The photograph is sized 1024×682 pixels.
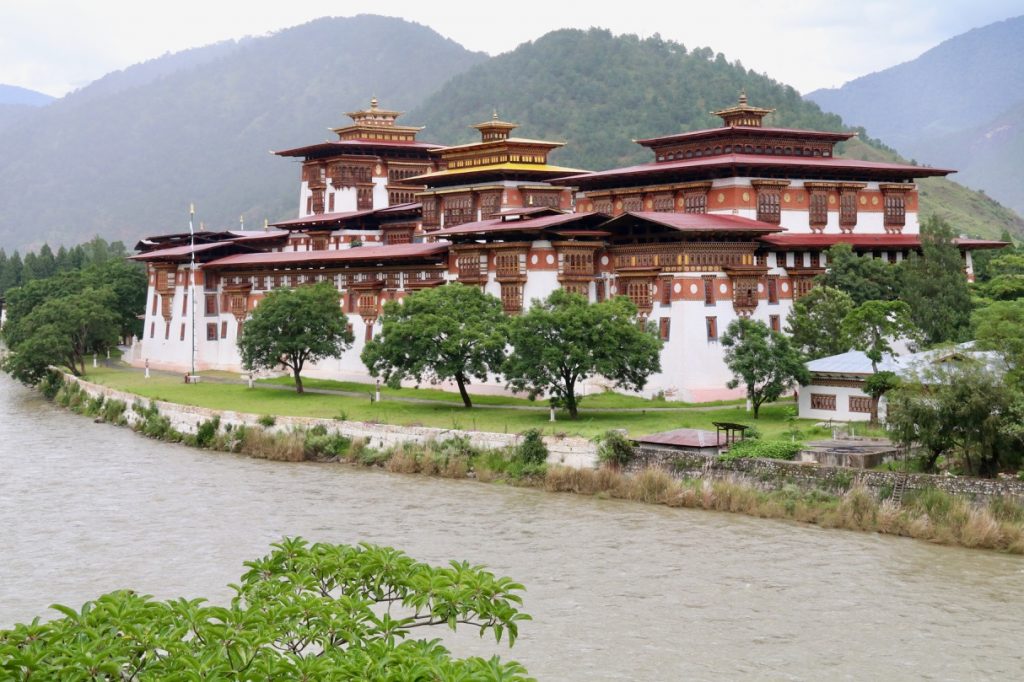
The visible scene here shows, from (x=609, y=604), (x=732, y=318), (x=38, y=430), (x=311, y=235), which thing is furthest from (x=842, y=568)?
(x=311, y=235)

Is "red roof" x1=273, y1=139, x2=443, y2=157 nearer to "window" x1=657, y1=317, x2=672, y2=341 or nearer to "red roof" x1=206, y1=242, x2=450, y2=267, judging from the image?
"red roof" x1=206, y1=242, x2=450, y2=267

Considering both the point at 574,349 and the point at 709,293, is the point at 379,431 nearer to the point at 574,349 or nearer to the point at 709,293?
the point at 574,349

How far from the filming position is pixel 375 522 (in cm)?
4138

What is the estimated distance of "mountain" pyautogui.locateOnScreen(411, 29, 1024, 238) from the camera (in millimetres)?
162000

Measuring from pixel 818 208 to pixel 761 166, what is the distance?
4027 millimetres

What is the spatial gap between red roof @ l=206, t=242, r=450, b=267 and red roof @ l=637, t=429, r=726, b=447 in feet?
82.2

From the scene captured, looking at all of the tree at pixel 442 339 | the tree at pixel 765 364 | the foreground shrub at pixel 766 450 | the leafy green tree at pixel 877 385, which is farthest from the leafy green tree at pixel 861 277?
the foreground shrub at pixel 766 450

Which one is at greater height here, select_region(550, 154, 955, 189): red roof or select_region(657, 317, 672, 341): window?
select_region(550, 154, 955, 189): red roof

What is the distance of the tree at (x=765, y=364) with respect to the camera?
51.6 m

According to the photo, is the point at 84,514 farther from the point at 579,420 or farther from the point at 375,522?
the point at 579,420

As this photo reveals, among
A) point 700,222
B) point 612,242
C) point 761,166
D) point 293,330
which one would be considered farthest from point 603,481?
point 293,330

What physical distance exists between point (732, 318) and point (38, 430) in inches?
1229

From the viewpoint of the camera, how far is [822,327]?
2176 inches

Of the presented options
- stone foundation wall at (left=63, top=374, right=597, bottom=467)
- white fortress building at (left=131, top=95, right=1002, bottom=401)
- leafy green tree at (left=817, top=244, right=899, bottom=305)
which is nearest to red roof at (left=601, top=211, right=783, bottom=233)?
white fortress building at (left=131, top=95, right=1002, bottom=401)
